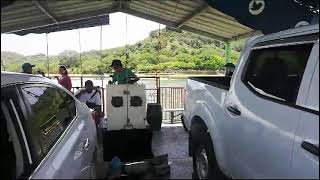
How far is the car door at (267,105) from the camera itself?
2.03 meters

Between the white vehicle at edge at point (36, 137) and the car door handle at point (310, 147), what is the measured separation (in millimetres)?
1130

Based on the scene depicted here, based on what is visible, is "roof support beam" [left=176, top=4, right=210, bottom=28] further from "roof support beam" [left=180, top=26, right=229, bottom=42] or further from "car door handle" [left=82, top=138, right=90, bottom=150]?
"car door handle" [left=82, top=138, right=90, bottom=150]

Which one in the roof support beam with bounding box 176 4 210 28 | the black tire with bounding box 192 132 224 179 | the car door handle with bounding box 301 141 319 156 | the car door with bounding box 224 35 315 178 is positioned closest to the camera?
the car door with bounding box 224 35 315 178

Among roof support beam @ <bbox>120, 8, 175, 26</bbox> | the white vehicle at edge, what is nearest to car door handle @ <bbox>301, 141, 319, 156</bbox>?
the white vehicle at edge

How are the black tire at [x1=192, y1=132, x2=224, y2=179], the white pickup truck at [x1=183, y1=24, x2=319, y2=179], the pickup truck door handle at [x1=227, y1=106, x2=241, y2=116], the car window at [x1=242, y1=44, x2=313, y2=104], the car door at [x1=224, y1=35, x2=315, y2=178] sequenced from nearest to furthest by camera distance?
the white pickup truck at [x1=183, y1=24, x2=319, y2=179], the car door at [x1=224, y1=35, x2=315, y2=178], the car window at [x1=242, y1=44, x2=313, y2=104], the pickup truck door handle at [x1=227, y1=106, x2=241, y2=116], the black tire at [x1=192, y1=132, x2=224, y2=179]

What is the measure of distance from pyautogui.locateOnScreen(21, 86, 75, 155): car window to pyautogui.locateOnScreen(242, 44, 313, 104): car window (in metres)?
1.47

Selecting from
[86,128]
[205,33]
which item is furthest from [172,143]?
[205,33]

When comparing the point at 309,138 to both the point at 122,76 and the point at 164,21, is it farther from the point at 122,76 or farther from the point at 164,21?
the point at 164,21

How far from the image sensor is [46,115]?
3.07 metres

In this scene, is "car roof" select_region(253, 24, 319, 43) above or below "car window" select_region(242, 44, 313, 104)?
above

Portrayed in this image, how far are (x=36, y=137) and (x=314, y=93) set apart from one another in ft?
5.57

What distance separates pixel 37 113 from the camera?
9.50 feet

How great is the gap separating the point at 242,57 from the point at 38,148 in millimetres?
2061

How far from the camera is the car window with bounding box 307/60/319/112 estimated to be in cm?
239
